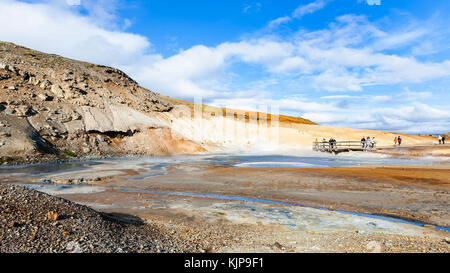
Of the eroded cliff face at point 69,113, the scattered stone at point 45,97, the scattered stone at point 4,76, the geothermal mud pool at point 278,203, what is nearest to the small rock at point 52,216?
the geothermal mud pool at point 278,203

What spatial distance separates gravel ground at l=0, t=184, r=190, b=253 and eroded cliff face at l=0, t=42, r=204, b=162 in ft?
82.5

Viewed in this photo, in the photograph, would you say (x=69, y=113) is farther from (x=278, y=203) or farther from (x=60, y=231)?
(x=60, y=231)

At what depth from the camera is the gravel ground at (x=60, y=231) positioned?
18.4ft

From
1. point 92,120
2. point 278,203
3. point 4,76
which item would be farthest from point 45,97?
point 278,203

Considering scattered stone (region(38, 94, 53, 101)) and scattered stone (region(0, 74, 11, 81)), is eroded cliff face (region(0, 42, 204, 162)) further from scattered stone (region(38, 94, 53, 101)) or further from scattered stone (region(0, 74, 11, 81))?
scattered stone (region(0, 74, 11, 81))

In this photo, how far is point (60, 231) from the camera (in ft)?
20.3

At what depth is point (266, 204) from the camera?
12180 millimetres

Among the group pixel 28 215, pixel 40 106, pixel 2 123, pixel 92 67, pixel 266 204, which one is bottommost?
pixel 266 204

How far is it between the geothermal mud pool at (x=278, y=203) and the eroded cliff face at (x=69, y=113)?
13062 mm

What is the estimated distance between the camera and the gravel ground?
5.60 meters

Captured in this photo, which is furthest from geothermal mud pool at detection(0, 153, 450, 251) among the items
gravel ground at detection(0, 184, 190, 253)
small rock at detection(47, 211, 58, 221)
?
small rock at detection(47, 211, 58, 221)
